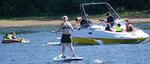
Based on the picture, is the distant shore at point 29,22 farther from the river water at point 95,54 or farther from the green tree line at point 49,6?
the river water at point 95,54

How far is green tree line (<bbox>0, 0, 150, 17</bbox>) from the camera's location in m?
73.2

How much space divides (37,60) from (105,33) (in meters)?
8.54

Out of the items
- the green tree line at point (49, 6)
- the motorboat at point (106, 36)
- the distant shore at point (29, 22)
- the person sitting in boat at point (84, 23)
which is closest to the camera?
the motorboat at point (106, 36)

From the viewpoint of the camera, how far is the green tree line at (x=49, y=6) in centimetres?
7319

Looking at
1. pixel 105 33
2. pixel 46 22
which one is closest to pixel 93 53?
pixel 105 33

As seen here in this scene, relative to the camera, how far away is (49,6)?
3029 inches

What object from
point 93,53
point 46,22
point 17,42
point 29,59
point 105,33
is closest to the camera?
point 29,59

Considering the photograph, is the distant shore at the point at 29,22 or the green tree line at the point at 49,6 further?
the green tree line at the point at 49,6

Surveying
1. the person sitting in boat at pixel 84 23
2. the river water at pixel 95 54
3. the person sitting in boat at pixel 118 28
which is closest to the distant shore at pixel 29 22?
the person sitting in boat at pixel 118 28

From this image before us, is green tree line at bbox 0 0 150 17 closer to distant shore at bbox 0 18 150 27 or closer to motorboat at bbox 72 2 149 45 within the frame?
distant shore at bbox 0 18 150 27

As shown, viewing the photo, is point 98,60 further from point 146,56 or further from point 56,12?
point 56,12

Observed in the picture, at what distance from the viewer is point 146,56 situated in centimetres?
2688

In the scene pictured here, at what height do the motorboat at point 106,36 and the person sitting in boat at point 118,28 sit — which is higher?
the person sitting in boat at point 118,28

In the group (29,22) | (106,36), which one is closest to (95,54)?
(106,36)
